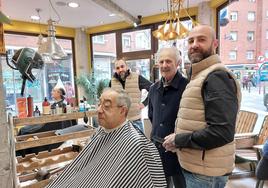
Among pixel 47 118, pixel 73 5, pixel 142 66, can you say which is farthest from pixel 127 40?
pixel 47 118

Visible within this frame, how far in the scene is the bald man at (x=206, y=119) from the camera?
1134 millimetres

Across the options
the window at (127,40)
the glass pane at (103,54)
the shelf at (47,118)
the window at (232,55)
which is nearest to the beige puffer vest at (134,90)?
the shelf at (47,118)

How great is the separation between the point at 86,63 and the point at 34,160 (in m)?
4.67

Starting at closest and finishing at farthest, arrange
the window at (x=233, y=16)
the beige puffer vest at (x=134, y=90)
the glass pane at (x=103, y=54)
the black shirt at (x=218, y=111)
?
1. the black shirt at (x=218, y=111)
2. the beige puffer vest at (x=134, y=90)
3. the window at (x=233, y=16)
4. the glass pane at (x=103, y=54)

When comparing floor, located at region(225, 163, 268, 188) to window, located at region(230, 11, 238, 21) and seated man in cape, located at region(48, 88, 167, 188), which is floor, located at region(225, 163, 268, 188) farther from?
window, located at region(230, 11, 238, 21)

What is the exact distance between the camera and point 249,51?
11.6 ft

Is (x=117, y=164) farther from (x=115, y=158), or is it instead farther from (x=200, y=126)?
(x=200, y=126)

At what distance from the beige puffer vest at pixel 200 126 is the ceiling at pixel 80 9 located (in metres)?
3.40

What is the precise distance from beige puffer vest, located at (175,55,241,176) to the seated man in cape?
0.21m

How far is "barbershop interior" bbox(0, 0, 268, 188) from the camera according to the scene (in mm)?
1249

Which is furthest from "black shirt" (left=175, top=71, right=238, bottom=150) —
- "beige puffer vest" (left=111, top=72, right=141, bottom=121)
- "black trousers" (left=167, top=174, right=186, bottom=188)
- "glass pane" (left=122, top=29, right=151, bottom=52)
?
"glass pane" (left=122, top=29, right=151, bottom=52)

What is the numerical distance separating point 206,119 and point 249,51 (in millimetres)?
2847

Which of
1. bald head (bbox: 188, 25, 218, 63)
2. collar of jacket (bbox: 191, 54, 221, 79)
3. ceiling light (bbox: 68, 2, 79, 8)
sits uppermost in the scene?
ceiling light (bbox: 68, 2, 79, 8)

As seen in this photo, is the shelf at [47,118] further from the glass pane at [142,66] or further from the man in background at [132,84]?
the glass pane at [142,66]
